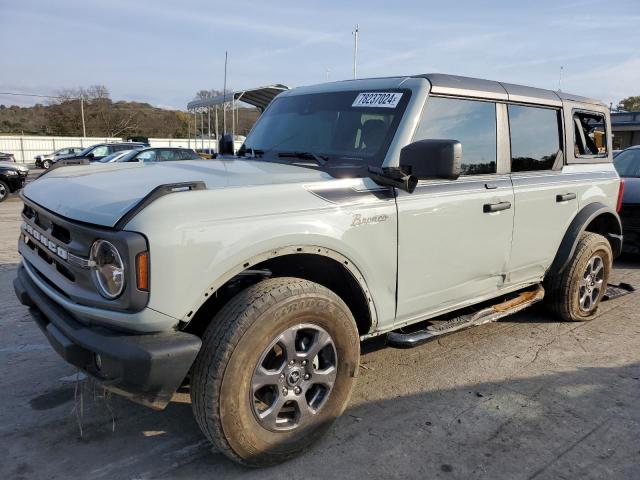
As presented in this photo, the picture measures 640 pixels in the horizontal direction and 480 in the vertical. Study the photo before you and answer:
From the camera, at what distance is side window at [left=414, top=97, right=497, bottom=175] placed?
340cm

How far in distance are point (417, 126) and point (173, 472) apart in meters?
2.44

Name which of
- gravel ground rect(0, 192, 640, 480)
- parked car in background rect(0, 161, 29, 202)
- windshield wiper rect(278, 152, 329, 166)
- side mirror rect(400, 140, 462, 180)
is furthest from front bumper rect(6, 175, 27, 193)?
side mirror rect(400, 140, 462, 180)

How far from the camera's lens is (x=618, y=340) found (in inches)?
179

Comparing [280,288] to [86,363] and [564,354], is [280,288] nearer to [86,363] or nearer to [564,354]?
[86,363]

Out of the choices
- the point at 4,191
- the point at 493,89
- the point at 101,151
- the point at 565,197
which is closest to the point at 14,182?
the point at 4,191

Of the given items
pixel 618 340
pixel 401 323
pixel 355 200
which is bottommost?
pixel 618 340

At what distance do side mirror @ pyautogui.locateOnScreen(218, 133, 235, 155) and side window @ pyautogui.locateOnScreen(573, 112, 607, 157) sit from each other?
3139mm

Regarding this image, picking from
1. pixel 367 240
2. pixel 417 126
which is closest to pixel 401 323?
pixel 367 240

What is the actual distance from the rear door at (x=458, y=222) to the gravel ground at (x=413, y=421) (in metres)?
0.60

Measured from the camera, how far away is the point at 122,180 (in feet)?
9.40

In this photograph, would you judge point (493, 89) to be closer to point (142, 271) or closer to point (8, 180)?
point (142, 271)

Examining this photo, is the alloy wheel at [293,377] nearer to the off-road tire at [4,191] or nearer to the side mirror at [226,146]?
the side mirror at [226,146]

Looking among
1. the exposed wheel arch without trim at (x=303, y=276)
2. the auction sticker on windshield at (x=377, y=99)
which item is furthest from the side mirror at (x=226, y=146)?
the exposed wheel arch without trim at (x=303, y=276)

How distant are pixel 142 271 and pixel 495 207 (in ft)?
8.26
